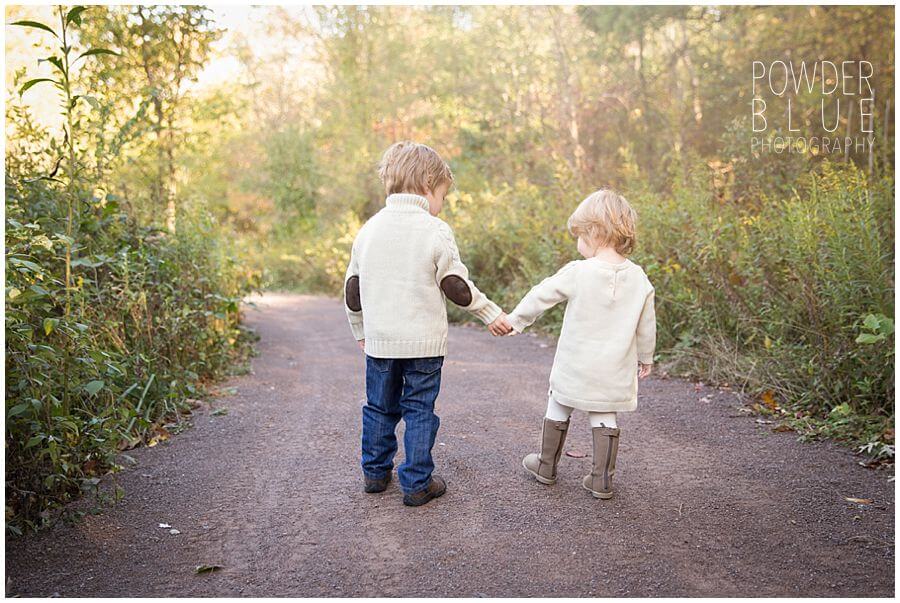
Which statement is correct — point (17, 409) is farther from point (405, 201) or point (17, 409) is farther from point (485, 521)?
point (485, 521)

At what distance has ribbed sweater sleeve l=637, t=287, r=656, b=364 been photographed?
3.63m

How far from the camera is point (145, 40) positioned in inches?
358

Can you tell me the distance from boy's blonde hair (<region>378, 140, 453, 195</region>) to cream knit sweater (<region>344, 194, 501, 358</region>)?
0.05 m

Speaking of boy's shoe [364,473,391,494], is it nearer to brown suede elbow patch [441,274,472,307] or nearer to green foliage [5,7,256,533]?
brown suede elbow patch [441,274,472,307]

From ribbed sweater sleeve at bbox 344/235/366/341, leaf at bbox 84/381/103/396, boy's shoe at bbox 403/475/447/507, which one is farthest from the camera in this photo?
ribbed sweater sleeve at bbox 344/235/366/341

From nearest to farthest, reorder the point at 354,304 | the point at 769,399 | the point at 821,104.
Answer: the point at 354,304 < the point at 769,399 < the point at 821,104

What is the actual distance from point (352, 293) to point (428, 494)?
1.01 meters

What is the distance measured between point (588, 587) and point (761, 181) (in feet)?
20.9

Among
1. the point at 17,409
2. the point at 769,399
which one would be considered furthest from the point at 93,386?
the point at 769,399

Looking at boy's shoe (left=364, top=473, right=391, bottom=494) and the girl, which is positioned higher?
the girl

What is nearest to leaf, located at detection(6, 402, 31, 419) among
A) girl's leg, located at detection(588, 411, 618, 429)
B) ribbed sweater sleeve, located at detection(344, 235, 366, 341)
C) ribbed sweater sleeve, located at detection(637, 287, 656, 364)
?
ribbed sweater sleeve, located at detection(344, 235, 366, 341)

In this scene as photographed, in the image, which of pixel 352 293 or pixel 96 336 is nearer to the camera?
pixel 352 293

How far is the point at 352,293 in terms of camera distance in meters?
3.73

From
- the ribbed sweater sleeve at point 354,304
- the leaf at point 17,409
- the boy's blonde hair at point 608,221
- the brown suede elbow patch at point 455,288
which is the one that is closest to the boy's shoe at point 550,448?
the brown suede elbow patch at point 455,288
